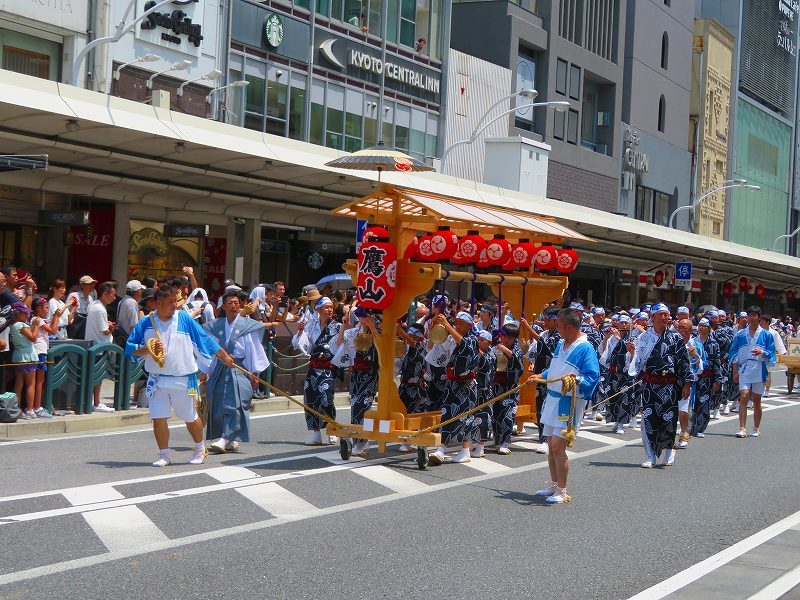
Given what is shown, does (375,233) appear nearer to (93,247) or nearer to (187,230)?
(187,230)

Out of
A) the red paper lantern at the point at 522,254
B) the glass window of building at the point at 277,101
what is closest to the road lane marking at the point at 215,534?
the red paper lantern at the point at 522,254

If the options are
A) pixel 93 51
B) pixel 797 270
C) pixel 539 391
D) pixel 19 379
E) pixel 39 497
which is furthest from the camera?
pixel 797 270

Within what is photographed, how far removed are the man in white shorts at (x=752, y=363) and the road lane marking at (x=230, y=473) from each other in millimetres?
8604

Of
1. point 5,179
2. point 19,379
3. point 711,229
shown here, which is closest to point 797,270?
point 711,229

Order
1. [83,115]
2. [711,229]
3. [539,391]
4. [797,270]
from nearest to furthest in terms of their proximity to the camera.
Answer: [539,391], [83,115], [797,270], [711,229]

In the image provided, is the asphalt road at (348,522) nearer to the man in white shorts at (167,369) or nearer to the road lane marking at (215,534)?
the road lane marking at (215,534)

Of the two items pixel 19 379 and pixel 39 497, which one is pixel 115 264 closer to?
pixel 19 379

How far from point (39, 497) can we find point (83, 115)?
9.72 m

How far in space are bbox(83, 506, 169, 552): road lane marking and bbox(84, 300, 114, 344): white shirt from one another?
6992 millimetres

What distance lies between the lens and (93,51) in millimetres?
25953

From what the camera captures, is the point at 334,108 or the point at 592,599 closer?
the point at 592,599

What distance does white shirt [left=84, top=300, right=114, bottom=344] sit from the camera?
609 inches

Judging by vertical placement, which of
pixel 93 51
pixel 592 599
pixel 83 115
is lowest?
pixel 592 599

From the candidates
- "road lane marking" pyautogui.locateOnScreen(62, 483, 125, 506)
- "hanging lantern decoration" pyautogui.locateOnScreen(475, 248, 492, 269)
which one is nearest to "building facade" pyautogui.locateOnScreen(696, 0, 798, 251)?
"hanging lantern decoration" pyautogui.locateOnScreen(475, 248, 492, 269)
